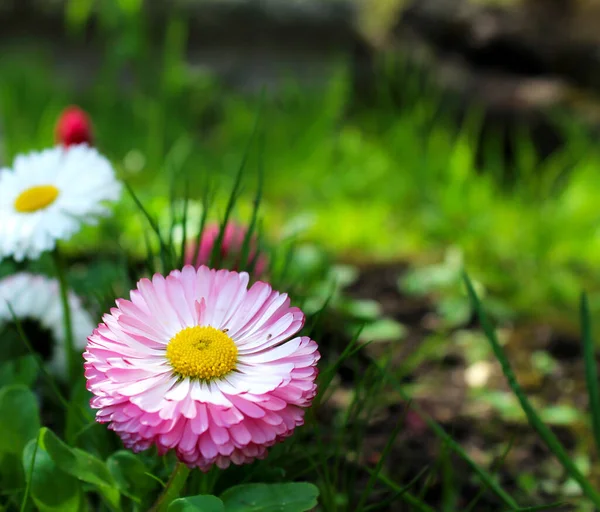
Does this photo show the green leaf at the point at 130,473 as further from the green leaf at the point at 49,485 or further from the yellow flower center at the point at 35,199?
the yellow flower center at the point at 35,199

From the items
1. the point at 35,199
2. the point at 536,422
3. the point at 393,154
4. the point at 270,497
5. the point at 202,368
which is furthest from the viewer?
the point at 393,154

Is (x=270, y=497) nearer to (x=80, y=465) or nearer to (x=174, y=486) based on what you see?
(x=174, y=486)

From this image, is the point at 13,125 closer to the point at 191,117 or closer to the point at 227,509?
the point at 191,117

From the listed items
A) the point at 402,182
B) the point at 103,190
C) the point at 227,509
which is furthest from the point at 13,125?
the point at 227,509

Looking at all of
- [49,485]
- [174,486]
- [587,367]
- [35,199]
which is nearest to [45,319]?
[35,199]

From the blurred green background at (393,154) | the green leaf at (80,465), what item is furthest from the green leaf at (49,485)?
the blurred green background at (393,154)

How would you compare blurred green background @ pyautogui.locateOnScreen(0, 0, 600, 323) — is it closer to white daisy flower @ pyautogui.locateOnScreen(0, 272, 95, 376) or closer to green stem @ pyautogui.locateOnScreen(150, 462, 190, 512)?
white daisy flower @ pyautogui.locateOnScreen(0, 272, 95, 376)
